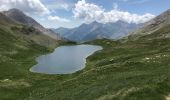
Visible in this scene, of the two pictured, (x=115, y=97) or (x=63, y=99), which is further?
(x=63, y=99)

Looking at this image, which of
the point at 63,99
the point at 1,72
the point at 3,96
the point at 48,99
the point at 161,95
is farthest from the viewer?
the point at 1,72

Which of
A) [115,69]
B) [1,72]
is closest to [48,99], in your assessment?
[115,69]

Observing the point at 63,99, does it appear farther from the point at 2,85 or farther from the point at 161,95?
the point at 2,85

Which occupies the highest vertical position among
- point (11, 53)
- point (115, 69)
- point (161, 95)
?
point (11, 53)

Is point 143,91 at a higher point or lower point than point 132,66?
lower

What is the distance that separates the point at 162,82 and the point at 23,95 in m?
26.7

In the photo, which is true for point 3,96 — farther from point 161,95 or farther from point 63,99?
point 161,95

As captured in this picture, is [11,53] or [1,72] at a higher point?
[11,53]

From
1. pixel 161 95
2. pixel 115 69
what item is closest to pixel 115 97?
pixel 161 95

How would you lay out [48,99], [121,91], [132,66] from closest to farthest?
[121,91], [48,99], [132,66]

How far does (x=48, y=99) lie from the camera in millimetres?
43125

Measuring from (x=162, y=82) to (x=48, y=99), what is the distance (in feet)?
51.4

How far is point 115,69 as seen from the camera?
64.4 m

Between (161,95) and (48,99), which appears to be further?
(48,99)
